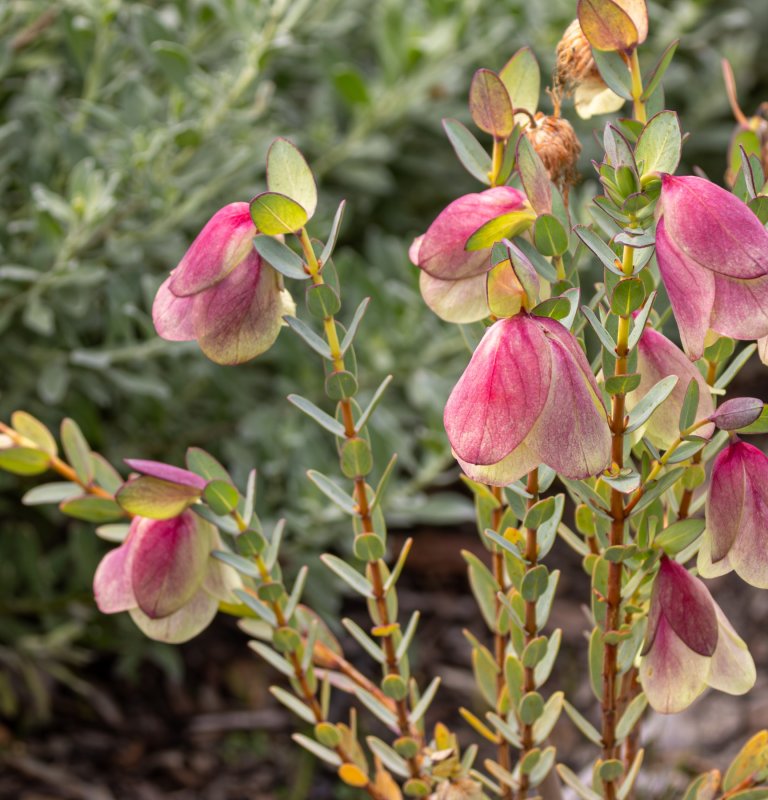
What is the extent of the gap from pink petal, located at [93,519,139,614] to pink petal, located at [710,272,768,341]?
0.32 meters

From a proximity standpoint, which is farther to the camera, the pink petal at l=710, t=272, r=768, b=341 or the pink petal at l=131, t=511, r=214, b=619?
the pink petal at l=131, t=511, r=214, b=619

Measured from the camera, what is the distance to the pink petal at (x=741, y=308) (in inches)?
18.8

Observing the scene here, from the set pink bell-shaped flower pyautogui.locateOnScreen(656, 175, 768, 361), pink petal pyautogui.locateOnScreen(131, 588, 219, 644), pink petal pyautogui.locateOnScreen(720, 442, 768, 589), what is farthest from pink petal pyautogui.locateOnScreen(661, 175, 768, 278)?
pink petal pyautogui.locateOnScreen(131, 588, 219, 644)

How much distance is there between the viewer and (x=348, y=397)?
0.60 m

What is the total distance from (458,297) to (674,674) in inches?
8.7

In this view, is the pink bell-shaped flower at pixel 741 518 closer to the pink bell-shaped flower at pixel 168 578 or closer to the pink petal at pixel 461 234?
the pink petal at pixel 461 234

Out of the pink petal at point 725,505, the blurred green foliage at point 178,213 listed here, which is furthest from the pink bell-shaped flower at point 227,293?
the blurred green foliage at point 178,213

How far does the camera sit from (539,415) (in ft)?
1.50

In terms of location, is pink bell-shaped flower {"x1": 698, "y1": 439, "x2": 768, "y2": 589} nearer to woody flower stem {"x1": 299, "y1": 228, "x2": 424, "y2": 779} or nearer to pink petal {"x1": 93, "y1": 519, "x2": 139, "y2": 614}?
woody flower stem {"x1": 299, "y1": 228, "x2": 424, "y2": 779}

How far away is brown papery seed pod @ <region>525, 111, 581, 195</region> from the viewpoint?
0.57m

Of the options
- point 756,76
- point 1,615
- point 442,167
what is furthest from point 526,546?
point 756,76

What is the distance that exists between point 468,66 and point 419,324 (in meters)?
0.57

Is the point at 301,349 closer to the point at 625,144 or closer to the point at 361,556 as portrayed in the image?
the point at 361,556

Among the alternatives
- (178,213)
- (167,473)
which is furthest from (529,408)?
(178,213)
